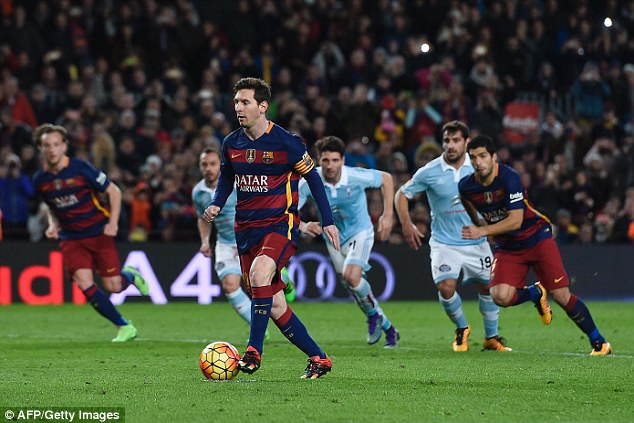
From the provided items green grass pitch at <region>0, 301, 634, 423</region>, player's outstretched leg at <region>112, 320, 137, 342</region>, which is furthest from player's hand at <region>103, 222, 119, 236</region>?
green grass pitch at <region>0, 301, 634, 423</region>

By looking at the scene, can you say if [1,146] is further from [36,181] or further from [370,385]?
[370,385]

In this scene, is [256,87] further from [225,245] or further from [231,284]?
[225,245]

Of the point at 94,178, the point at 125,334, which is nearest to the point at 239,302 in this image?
the point at 125,334

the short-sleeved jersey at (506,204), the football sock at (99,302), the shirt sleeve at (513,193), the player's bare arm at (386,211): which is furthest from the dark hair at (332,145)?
the football sock at (99,302)

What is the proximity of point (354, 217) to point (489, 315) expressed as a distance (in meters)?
1.91

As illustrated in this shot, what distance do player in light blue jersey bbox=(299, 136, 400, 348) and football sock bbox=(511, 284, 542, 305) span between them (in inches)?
71.9

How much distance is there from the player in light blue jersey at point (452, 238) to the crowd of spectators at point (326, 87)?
750 cm

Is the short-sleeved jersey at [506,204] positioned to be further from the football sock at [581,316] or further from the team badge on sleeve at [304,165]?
the team badge on sleeve at [304,165]

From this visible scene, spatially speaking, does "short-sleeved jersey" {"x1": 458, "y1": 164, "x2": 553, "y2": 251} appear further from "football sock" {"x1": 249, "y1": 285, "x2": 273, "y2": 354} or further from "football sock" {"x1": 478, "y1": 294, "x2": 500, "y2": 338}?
"football sock" {"x1": 249, "y1": 285, "x2": 273, "y2": 354}

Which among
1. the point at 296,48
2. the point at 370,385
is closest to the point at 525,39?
the point at 296,48

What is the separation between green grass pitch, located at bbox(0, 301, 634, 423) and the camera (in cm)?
771

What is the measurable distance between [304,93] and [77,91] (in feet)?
14.8

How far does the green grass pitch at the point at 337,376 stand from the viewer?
771 centimetres

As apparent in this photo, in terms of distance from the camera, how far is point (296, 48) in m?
24.5
